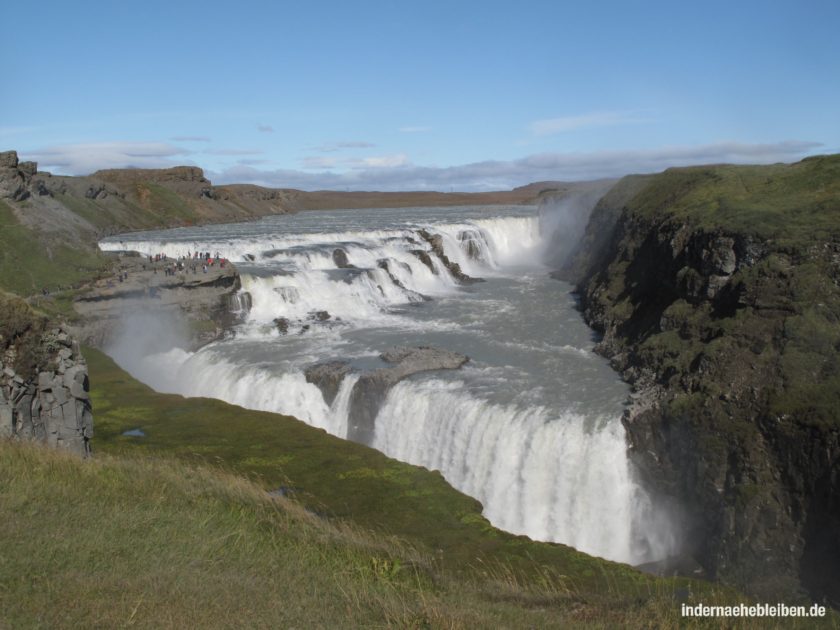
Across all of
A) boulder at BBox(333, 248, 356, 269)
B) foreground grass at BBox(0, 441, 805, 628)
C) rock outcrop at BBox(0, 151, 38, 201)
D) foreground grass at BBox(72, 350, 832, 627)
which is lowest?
foreground grass at BBox(72, 350, 832, 627)

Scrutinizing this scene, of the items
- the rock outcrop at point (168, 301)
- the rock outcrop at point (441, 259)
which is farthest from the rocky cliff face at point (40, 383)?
the rock outcrop at point (441, 259)

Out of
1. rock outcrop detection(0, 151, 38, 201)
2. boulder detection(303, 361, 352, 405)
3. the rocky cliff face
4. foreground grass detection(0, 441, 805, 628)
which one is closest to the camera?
foreground grass detection(0, 441, 805, 628)

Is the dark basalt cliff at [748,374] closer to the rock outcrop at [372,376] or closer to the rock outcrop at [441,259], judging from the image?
the rock outcrop at [372,376]

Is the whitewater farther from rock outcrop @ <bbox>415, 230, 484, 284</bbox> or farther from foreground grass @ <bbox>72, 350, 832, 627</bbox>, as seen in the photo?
foreground grass @ <bbox>72, 350, 832, 627</bbox>

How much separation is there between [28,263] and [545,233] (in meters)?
44.0

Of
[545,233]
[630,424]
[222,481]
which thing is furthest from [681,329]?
[545,233]

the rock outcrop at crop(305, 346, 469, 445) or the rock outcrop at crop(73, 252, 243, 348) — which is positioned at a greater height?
the rock outcrop at crop(73, 252, 243, 348)

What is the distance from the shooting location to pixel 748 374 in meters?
18.7

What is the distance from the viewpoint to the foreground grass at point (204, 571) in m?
6.26

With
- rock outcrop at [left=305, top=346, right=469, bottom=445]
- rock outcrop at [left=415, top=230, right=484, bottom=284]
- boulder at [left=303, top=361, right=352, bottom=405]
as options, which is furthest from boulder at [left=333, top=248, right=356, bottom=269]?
boulder at [left=303, top=361, right=352, bottom=405]

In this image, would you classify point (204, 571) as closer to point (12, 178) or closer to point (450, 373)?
point (450, 373)

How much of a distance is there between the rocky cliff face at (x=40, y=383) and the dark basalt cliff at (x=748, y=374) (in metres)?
13.9

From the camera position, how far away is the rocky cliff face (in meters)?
12.5

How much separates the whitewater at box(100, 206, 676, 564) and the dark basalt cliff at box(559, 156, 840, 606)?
1319mm
